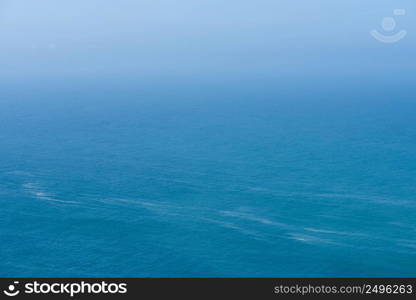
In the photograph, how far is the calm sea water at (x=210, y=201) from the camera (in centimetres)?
8394

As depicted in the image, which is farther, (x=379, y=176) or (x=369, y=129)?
(x=369, y=129)

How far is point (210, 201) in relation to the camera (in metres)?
Result: 104

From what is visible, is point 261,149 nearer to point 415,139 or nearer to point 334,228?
point 415,139

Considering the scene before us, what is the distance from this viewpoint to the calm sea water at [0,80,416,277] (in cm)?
8394

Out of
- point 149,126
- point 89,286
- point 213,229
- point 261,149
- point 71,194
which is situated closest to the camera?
point 89,286

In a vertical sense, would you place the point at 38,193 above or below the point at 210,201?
above

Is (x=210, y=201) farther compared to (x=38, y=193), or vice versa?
(x=38, y=193)

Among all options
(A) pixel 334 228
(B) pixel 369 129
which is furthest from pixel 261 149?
(A) pixel 334 228

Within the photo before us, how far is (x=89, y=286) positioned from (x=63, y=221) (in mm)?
57723

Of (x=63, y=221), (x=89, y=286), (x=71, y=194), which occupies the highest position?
(x=71, y=194)

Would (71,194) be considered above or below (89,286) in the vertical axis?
above

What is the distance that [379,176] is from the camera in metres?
116

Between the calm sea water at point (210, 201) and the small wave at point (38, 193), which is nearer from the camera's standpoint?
the calm sea water at point (210, 201)

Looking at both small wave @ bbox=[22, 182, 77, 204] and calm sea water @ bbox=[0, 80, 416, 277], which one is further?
small wave @ bbox=[22, 182, 77, 204]
